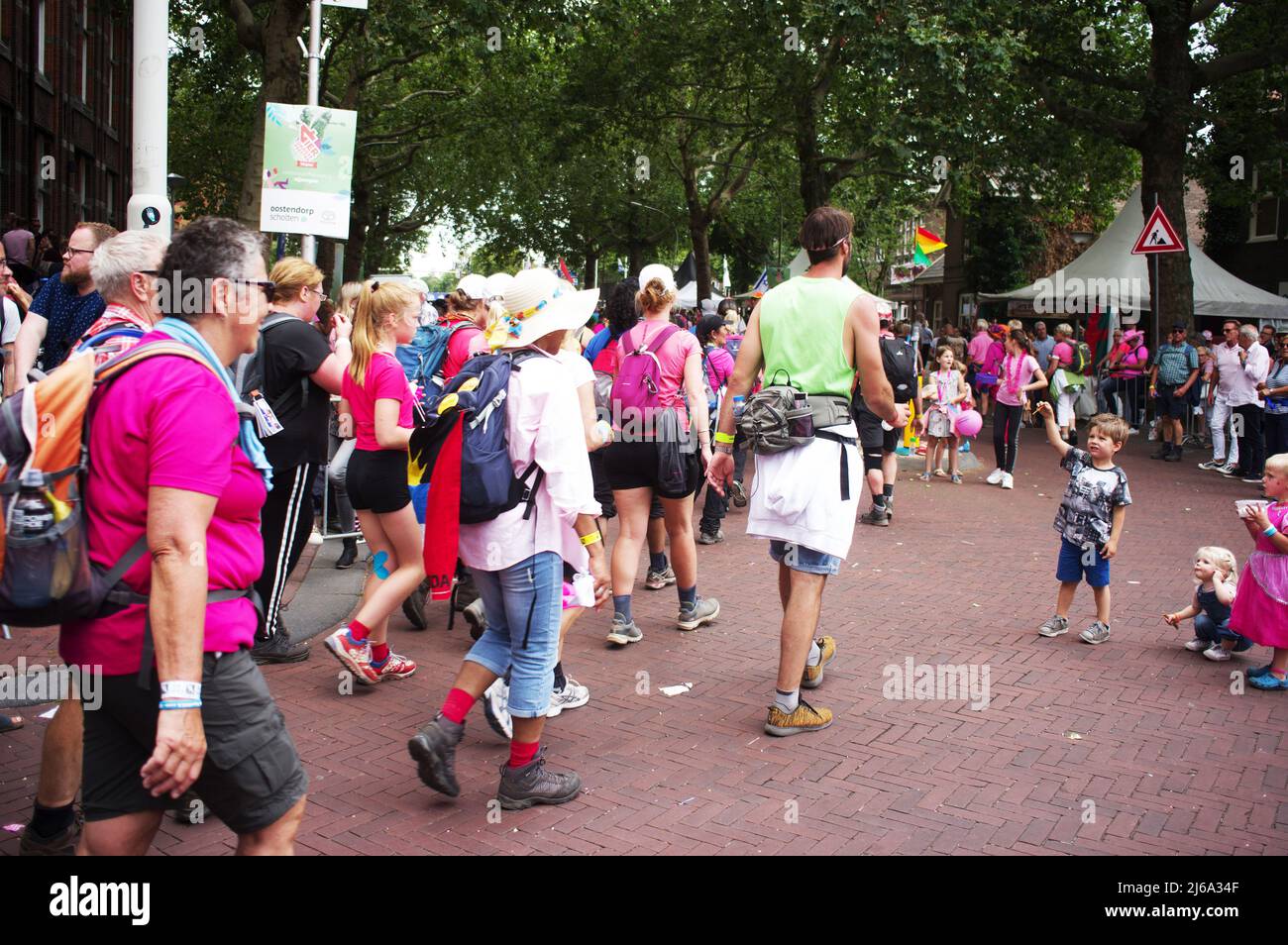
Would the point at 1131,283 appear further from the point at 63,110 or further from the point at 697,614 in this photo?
the point at 63,110

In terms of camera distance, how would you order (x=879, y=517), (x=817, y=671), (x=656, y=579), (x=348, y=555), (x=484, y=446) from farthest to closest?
(x=879, y=517) < (x=348, y=555) < (x=656, y=579) < (x=817, y=671) < (x=484, y=446)

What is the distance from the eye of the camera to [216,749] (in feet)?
7.98

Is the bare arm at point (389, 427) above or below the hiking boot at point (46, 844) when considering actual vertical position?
above

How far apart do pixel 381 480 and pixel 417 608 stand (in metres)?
1.40

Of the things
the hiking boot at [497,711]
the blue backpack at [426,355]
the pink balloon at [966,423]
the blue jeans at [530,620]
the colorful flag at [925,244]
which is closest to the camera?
the blue jeans at [530,620]

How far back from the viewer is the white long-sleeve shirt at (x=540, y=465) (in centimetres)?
396

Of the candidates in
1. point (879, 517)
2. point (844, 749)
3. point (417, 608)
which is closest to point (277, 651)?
point (417, 608)

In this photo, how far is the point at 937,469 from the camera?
15.2 m

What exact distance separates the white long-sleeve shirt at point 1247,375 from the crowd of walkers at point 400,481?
32.1 ft

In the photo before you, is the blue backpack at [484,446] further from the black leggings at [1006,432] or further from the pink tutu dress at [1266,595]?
the black leggings at [1006,432]

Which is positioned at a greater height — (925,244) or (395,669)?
(925,244)

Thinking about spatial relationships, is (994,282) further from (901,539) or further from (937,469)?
(901,539)

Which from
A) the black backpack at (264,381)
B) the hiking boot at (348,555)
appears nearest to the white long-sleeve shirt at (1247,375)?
the hiking boot at (348,555)
